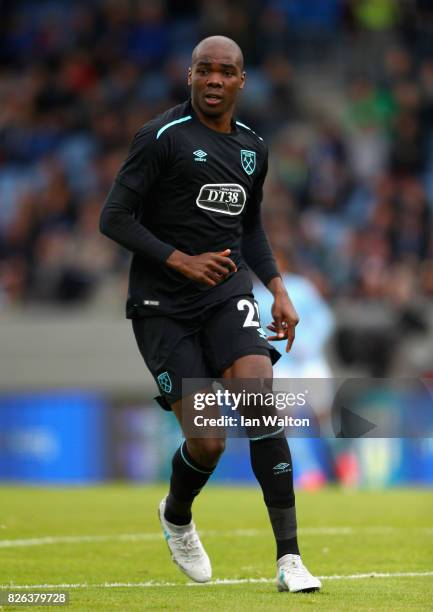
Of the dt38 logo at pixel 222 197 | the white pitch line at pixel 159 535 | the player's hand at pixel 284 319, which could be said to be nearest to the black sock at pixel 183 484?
the player's hand at pixel 284 319

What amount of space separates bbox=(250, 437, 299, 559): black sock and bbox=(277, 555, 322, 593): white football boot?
0.12 meters

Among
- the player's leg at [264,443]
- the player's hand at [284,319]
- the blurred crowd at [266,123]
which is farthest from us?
the blurred crowd at [266,123]

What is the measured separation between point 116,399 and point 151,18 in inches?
318

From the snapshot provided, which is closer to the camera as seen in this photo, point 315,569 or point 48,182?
point 315,569

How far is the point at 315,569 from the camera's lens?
25.0ft

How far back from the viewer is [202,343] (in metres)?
6.93

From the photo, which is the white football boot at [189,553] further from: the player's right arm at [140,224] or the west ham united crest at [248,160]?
the west ham united crest at [248,160]

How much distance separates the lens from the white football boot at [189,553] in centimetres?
711

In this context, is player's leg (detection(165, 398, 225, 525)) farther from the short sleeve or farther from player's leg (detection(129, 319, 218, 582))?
the short sleeve

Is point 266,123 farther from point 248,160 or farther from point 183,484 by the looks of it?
point 183,484

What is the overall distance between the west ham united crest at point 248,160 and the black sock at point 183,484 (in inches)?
53.8

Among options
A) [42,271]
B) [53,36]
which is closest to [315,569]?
[42,271]

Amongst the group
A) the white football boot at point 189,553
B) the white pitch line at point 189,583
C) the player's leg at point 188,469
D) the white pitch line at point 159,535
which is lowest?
the white pitch line at point 159,535

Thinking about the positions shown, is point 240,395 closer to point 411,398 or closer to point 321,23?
point 411,398
